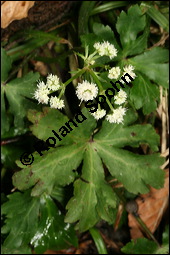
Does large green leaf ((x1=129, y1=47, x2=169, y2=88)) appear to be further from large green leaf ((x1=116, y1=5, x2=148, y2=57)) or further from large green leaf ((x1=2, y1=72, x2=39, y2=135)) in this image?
large green leaf ((x1=2, y1=72, x2=39, y2=135))

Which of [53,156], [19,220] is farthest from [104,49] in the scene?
[19,220]

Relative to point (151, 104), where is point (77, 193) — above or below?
below

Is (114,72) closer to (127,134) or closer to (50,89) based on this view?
(50,89)

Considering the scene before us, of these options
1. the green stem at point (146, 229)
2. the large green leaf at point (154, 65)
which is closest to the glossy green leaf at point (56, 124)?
the large green leaf at point (154, 65)

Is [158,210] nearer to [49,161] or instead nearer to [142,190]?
[142,190]

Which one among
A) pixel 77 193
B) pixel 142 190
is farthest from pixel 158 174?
pixel 77 193

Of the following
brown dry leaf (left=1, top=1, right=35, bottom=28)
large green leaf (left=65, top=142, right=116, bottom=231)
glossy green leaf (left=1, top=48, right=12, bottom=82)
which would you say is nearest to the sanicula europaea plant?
large green leaf (left=65, top=142, right=116, bottom=231)

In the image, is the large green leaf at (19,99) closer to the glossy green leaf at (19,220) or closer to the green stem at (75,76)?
the glossy green leaf at (19,220)
